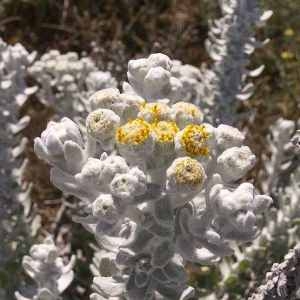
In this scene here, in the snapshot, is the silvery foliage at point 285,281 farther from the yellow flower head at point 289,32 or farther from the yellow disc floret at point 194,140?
the yellow flower head at point 289,32

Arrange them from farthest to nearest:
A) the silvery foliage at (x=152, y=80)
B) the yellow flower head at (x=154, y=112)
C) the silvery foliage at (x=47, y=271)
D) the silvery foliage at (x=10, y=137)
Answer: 1. the silvery foliage at (x=10, y=137)
2. the silvery foliage at (x=47, y=271)
3. the silvery foliage at (x=152, y=80)
4. the yellow flower head at (x=154, y=112)

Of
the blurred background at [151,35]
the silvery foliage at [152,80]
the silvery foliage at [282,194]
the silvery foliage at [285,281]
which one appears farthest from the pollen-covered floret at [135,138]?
the blurred background at [151,35]

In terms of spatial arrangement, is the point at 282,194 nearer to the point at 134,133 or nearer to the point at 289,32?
the point at 134,133

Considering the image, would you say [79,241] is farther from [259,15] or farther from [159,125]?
[159,125]

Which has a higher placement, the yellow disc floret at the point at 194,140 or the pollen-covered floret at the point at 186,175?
the yellow disc floret at the point at 194,140

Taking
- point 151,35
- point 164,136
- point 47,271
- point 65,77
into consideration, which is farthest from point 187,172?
point 151,35

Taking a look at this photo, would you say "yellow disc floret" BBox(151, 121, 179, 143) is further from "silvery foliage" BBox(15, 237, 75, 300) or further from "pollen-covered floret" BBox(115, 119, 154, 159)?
"silvery foliage" BBox(15, 237, 75, 300)

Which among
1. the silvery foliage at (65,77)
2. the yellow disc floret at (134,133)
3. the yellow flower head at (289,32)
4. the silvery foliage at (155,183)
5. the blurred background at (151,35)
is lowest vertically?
the blurred background at (151,35)
